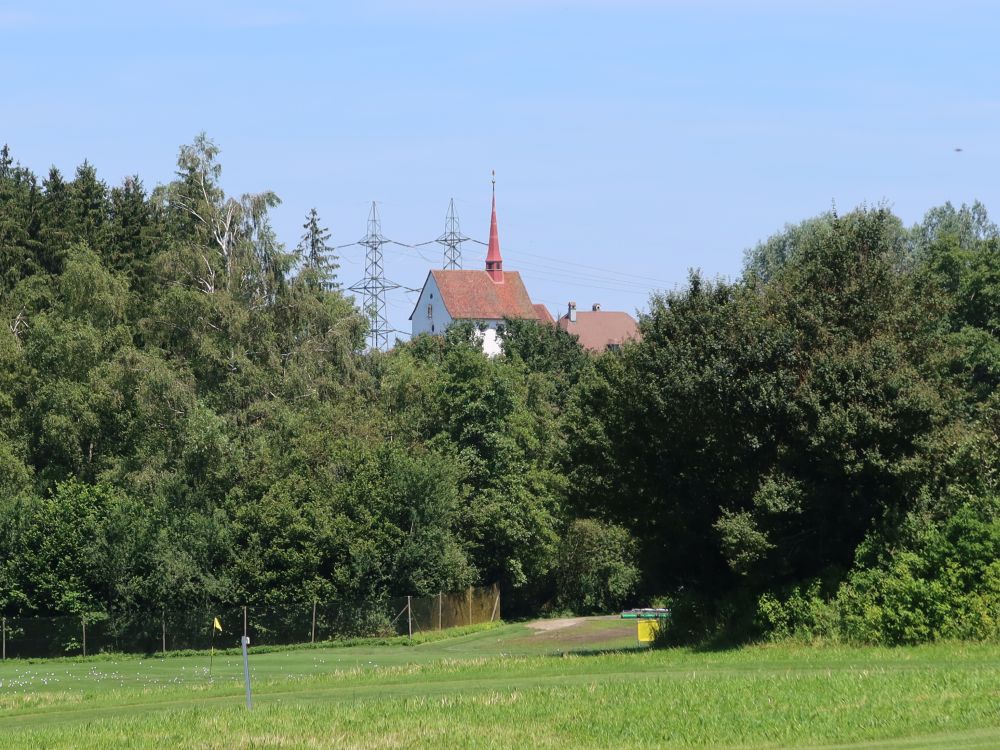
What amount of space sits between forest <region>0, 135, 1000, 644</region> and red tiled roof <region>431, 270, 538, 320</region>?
2338 inches

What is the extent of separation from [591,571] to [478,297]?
89.5 m

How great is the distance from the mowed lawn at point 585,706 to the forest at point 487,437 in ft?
12.7

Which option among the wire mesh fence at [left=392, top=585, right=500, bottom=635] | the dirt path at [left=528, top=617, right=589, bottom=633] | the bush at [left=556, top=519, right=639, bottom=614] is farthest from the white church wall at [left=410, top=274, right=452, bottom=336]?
the dirt path at [left=528, top=617, right=589, bottom=633]

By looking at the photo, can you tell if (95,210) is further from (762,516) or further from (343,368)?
(762,516)

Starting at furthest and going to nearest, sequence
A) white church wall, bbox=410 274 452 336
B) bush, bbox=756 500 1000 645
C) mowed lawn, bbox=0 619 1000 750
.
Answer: white church wall, bbox=410 274 452 336 → bush, bbox=756 500 1000 645 → mowed lawn, bbox=0 619 1000 750

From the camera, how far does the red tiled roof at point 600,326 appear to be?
16100 centimetres

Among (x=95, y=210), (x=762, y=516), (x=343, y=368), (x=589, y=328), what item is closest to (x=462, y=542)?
(x=343, y=368)

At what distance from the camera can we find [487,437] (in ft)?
227

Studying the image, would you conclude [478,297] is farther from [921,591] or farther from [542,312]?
[921,591]

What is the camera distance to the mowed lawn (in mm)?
18031

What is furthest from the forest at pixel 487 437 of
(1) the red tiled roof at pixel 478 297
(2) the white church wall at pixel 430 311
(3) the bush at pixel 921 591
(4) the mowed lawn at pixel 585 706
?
(2) the white church wall at pixel 430 311

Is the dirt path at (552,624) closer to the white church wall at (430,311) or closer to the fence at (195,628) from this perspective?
the fence at (195,628)

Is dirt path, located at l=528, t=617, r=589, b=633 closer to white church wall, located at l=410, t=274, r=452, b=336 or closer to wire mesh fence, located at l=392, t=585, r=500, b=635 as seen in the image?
wire mesh fence, located at l=392, t=585, r=500, b=635

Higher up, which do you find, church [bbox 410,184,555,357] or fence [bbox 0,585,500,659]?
church [bbox 410,184,555,357]
